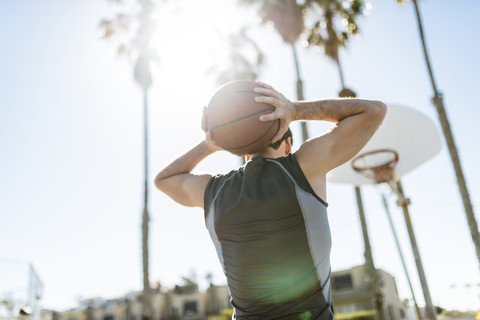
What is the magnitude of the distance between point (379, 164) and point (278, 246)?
19.8 feet

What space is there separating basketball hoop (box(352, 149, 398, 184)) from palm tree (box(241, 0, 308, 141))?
749 cm

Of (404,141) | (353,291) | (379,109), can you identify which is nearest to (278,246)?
(379,109)

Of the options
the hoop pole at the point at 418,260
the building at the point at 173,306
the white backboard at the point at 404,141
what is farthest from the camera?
the building at the point at 173,306

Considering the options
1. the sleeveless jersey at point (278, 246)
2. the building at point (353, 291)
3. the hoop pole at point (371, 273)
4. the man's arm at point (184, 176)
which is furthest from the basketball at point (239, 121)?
the building at point (353, 291)

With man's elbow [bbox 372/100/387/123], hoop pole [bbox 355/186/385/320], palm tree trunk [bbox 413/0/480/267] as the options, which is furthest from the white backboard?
hoop pole [bbox 355/186/385/320]

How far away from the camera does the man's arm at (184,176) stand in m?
2.15

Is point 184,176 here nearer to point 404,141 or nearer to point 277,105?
point 277,105

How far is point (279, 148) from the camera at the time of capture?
192 cm

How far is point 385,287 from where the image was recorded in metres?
34.9

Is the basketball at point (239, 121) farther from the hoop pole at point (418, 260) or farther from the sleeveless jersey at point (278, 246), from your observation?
the hoop pole at point (418, 260)

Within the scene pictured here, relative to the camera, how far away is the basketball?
68.6 inches

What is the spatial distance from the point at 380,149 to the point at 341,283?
29.5m

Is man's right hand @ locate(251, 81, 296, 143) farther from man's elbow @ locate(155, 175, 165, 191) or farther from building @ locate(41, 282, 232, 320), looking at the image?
building @ locate(41, 282, 232, 320)

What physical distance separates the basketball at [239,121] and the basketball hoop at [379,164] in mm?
5532
